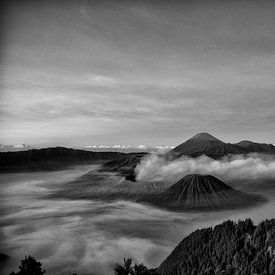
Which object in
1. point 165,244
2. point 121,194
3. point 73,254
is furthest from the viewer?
point 121,194

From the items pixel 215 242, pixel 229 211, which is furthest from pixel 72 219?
pixel 215 242

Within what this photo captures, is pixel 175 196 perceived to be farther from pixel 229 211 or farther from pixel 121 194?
pixel 121 194

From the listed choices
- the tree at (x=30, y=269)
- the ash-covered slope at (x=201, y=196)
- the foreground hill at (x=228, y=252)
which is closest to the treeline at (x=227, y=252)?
the foreground hill at (x=228, y=252)

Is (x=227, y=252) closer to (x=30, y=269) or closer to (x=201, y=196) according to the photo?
(x=30, y=269)

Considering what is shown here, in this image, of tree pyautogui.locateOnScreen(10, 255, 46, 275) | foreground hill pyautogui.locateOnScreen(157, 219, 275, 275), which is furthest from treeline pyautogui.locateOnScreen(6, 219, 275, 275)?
tree pyautogui.locateOnScreen(10, 255, 46, 275)

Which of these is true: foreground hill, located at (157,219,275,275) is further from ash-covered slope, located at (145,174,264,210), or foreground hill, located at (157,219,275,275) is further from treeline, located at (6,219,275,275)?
ash-covered slope, located at (145,174,264,210)

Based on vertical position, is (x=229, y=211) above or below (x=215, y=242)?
below

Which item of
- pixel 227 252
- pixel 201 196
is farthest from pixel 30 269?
pixel 201 196

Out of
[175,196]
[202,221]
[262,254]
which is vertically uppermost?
[262,254]
